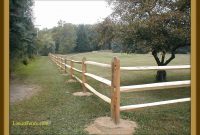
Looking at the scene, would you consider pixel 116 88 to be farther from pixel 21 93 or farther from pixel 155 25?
pixel 155 25

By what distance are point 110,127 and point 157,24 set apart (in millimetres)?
5746

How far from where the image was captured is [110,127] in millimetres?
4863

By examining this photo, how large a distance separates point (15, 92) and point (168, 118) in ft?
18.5

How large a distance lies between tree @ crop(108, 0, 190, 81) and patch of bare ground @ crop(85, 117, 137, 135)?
5132 mm

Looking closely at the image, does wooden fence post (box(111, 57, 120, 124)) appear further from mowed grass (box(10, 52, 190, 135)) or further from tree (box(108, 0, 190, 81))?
tree (box(108, 0, 190, 81))

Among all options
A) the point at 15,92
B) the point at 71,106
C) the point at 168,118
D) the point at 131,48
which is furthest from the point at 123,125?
the point at 131,48

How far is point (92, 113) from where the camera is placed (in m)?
6.17

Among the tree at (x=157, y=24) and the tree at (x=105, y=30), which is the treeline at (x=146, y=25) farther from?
the tree at (x=105, y=30)

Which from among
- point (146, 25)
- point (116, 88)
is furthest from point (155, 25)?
point (116, 88)

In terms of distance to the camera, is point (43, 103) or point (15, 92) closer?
point (43, 103)
